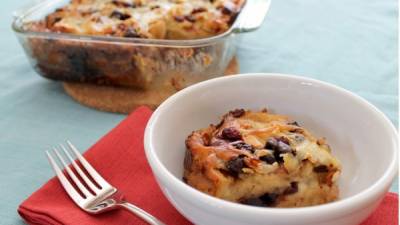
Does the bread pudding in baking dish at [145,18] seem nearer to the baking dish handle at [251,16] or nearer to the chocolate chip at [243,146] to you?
the baking dish handle at [251,16]

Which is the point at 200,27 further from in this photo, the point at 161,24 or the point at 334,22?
the point at 334,22

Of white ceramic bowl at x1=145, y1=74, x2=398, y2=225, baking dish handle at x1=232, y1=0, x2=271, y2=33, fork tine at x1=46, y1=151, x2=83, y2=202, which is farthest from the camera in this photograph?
baking dish handle at x1=232, y1=0, x2=271, y2=33

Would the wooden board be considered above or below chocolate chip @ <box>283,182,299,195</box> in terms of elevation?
below

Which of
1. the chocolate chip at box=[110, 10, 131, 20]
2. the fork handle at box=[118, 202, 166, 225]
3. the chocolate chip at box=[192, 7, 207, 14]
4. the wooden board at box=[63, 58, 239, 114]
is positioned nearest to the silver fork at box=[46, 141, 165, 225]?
the fork handle at box=[118, 202, 166, 225]

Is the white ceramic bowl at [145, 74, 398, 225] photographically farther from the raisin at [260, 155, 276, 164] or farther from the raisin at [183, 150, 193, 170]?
the raisin at [260, 155, 276, 164]

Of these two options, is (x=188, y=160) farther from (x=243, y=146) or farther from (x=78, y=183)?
(x=78, y=183)

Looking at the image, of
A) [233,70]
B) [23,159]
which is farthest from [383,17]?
[23,159]
